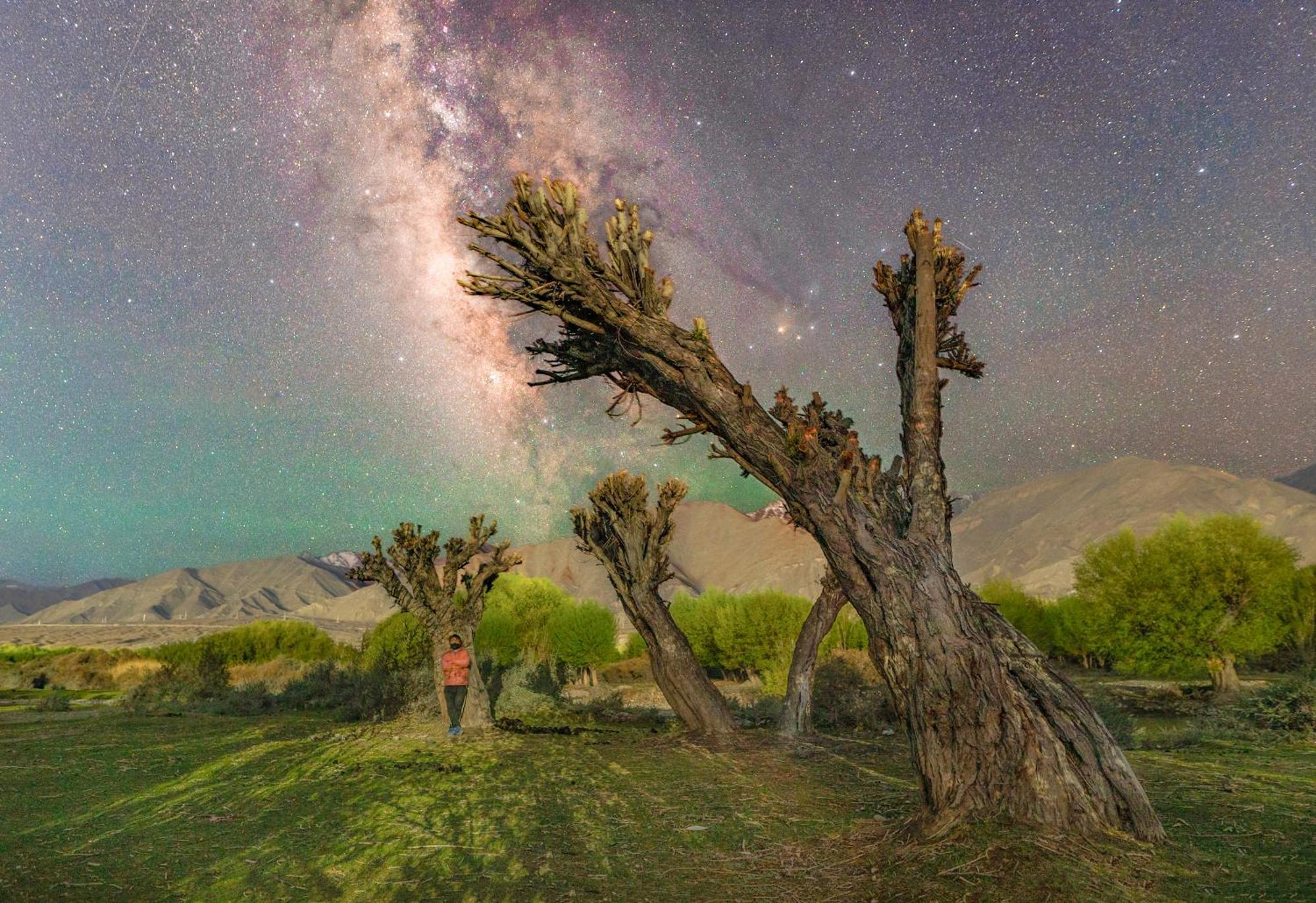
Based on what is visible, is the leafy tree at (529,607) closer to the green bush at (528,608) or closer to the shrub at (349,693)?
the green bush at (528,608)

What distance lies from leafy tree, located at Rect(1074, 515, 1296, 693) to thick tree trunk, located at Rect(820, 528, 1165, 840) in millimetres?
23079

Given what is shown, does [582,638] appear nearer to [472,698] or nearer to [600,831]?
[472,698]

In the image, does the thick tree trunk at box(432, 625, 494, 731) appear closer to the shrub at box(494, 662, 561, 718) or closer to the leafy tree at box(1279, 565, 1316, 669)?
the shrub at box(494, 662, 561, 718)

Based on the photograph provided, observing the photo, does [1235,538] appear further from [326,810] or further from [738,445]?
[326,810]

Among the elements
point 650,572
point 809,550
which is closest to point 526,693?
point 650,572

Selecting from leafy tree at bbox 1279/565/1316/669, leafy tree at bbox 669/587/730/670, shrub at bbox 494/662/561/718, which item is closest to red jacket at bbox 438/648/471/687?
shrub at bbox 494/662/561/718

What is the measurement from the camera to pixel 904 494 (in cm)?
766

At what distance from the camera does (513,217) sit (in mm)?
8398

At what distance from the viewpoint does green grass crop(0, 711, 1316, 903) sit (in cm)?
546

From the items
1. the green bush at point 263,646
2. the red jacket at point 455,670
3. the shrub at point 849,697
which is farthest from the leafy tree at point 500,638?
the red jacket at point 455,670

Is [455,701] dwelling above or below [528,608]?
below

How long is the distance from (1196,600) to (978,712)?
24.2m

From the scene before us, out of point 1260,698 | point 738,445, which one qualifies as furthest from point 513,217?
point 1260,698

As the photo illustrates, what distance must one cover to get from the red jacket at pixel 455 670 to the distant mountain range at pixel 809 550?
114693mm
